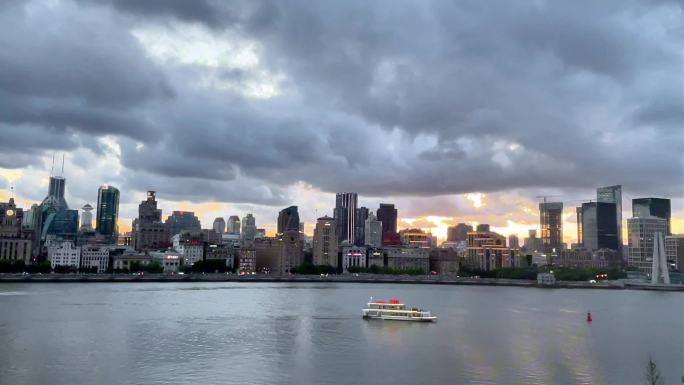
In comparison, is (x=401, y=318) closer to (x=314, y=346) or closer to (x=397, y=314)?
(x=397, y=314)

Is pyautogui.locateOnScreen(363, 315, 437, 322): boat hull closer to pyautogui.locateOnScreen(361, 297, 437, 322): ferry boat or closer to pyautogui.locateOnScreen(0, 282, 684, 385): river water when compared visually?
pyautogui.locateOnScreen(361, 297, 437, 322): ferry boat

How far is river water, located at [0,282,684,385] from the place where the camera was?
147 feet

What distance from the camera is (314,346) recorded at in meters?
57.5

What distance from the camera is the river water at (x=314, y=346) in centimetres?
4466

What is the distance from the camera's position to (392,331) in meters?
71.5

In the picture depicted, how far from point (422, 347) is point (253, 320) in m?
28.0

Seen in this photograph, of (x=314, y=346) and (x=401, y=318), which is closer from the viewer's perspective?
(x=314, y=346)

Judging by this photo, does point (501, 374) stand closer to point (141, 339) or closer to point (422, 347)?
point (422, 347)

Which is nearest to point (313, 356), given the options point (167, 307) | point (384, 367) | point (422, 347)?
point (384, 367)

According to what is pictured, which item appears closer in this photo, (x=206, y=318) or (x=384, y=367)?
(x=384, y=367)

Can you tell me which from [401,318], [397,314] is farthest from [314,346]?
[397,314]

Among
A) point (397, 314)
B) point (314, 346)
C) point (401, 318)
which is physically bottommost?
point (314, 346)

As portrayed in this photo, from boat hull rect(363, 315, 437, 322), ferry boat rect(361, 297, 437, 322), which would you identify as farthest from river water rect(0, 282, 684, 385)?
ferry boat rect(361, 297, 437, 322)

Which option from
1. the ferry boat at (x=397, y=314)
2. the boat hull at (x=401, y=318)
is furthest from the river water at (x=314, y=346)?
the ferry boat at (x=397, y=314)
